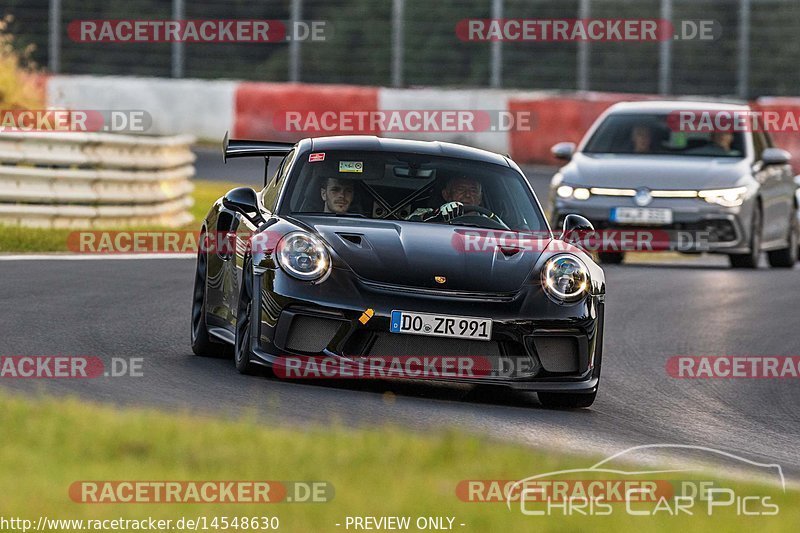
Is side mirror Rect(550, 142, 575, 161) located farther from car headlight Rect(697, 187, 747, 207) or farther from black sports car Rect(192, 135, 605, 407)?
black sports car Rect(192, 135, 605, 407)

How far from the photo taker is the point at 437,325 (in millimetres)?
8211

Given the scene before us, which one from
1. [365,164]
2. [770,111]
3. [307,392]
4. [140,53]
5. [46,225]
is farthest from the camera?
[140,53]

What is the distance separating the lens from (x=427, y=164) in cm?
966

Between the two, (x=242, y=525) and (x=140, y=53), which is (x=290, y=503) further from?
(x=140, y=53)

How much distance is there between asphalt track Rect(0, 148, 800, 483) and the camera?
7.75 m

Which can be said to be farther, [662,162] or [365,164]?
[662,162]

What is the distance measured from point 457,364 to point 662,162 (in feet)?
30.4

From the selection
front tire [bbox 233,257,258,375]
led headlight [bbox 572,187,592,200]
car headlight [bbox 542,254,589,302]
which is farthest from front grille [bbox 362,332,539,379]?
led headlight [bbox 572,187,592,200]

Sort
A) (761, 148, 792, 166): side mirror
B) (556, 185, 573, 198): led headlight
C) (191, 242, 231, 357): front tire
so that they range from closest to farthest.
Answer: (191, 242, 231, 357): front tire, (556, 185, 573, 198): led headlight, (761, 148, 792, 166): side mirror

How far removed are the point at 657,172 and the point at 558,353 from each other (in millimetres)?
8587

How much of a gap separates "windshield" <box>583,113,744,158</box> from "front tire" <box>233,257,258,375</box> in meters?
9.45

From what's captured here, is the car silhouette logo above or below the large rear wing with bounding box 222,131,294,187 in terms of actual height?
below

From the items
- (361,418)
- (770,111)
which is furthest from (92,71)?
(361,418)

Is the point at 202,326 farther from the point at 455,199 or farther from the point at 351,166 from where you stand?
the point at 455,199
